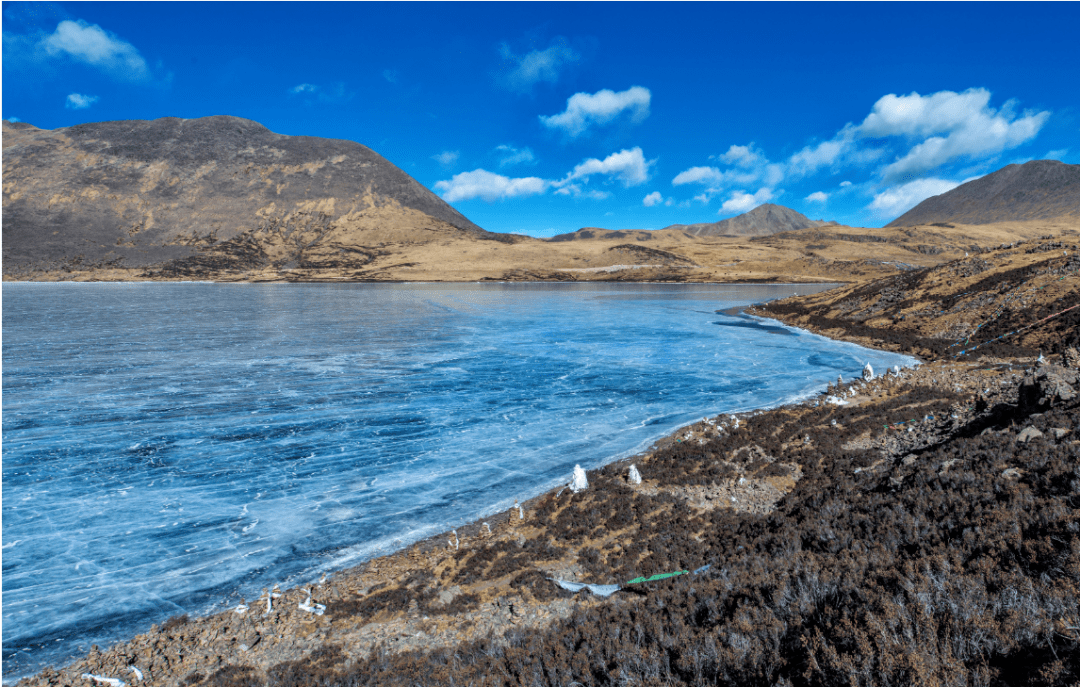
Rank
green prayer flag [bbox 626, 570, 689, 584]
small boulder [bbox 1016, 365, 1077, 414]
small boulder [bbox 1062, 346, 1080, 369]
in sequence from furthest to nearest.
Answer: small boulder [bbox 1062, 346, 1080, 369], small boulder [bbox 1016, 365, 1077, 414], green prayer flag [bbox 626, 570, 689, 584]

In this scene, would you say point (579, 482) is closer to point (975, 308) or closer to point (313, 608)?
point (313, 608)

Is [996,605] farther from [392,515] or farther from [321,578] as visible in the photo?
[392,515]

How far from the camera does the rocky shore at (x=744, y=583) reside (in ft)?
14.9

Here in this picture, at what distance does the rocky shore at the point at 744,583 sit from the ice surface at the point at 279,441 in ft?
5.00

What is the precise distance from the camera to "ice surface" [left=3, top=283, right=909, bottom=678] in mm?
9180

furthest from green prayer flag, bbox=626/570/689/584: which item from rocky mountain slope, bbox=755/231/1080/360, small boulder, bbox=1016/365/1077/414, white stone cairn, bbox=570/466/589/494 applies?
rocky mountain slope, bbox=755/231/1080/360

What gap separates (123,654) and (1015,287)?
43.2 metres

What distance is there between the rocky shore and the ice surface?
5.00ft

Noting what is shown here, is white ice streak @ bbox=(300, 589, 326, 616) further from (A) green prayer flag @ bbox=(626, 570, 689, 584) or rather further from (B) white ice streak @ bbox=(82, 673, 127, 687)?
(A) green prayer flag @ bbox=(626, 570, 689, 584)

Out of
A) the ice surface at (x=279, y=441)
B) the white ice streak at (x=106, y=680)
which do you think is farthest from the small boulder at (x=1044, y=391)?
the white ice streak at (x=106, y=680)

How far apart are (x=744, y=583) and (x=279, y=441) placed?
1431 centimetres

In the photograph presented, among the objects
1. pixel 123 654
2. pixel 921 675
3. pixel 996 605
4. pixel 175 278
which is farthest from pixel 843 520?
pixel 175 278

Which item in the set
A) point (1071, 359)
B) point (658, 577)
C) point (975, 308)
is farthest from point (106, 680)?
point (975, 308)

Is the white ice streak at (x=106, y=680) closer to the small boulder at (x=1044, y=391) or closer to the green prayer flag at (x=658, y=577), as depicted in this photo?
the green prayer flag at (x=658, y=577)
